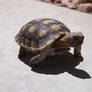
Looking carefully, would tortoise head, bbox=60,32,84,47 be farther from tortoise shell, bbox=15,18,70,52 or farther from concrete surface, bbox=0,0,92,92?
concrete surface, bbox=0,0,92,92

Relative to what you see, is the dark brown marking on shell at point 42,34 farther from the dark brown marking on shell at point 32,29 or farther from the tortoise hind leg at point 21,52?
the tortoise hind leg at point 21,52

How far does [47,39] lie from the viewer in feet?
16.5

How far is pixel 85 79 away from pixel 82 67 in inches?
19.5

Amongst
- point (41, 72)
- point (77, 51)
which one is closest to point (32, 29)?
point (41, 72)

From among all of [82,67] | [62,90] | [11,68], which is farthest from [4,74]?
[82,67]

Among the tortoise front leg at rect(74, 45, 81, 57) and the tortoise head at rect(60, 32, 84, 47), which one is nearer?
the tortoise head at rect(60, 32, 84, 47)

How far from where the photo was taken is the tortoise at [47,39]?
5004mm

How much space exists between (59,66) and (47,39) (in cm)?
61

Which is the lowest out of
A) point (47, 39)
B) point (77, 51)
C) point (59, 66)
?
point (59, 66)

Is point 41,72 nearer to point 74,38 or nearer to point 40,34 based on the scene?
point 40,34

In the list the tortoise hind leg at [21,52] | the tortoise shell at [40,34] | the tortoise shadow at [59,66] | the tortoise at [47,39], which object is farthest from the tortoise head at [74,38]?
the tortoise hind leg at [21,52]

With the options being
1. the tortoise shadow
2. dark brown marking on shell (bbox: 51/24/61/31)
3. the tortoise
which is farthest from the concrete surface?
dark brown marking on shell (bbox: 51/24/61/31)

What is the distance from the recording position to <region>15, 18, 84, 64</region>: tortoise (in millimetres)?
5004

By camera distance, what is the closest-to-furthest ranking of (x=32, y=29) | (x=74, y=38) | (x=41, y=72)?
(x=74, y=38) < (x=41, y=72) < (x=32, y=29)
